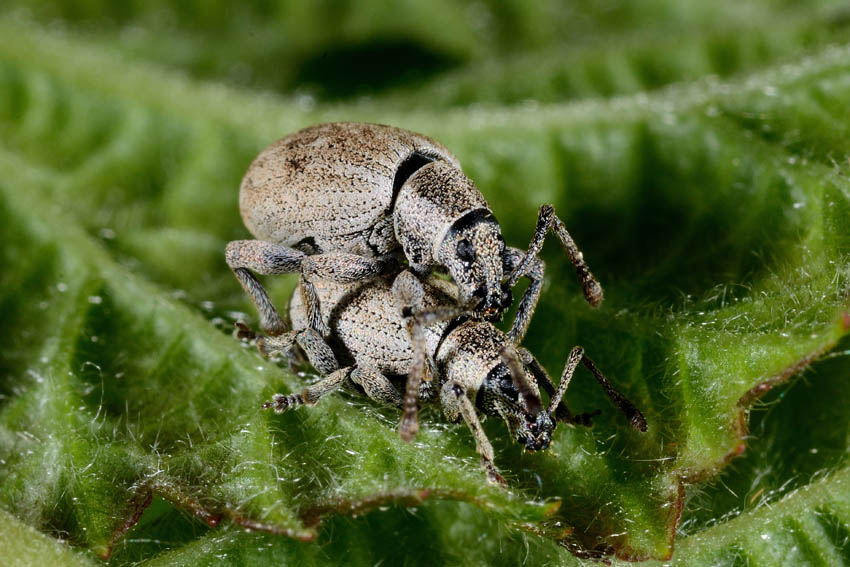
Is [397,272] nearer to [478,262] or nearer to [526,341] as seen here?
[478,262]

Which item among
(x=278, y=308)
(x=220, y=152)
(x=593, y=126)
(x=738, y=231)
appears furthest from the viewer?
(x=220, y=152)

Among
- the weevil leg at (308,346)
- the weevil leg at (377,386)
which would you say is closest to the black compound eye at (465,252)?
the weevil leg at (377,386)

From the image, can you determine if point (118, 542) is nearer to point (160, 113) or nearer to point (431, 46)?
point (160, 113)

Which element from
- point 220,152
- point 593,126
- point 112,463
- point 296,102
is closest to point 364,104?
point 296,102

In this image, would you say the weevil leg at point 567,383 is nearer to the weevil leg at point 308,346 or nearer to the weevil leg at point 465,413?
the weevil leg at point 465,413

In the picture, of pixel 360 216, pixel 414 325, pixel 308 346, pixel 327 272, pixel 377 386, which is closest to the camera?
pixel 414 325

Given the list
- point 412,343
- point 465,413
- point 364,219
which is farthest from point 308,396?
point 364,219
